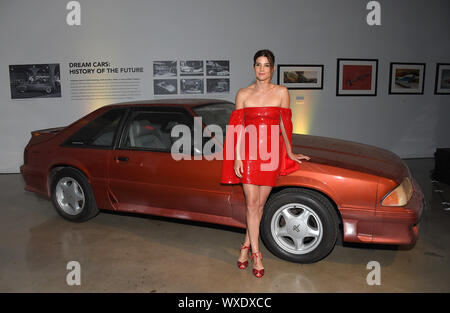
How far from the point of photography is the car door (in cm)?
338

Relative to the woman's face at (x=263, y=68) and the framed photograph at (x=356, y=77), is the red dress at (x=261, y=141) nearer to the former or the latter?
the woman's face at (x=263, y=68)

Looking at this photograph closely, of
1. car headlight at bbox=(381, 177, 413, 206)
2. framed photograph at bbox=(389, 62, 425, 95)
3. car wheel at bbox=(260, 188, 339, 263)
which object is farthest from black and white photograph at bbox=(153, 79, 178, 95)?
car headlight at bbox=(381, 177, 413, 206)

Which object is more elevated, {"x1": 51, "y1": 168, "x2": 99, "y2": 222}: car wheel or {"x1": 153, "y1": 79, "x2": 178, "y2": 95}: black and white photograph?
{"x1": 153, "y1": 79, "x2": 178, "y2": 95}: black and white photograph

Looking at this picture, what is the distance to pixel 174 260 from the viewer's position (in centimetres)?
330

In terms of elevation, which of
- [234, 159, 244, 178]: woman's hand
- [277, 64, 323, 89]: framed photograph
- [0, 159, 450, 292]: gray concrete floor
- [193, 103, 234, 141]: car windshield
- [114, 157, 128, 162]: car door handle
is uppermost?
[277, 64, 323, 89]: framed photograph

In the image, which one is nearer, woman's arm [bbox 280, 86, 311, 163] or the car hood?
woman's arm [bbox 280, 86, 311, 163]

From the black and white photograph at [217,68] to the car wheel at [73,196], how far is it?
12.2ft

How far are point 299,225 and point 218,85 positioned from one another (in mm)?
4560

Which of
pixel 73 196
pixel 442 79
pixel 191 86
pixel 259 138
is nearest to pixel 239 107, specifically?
pixel 259 138

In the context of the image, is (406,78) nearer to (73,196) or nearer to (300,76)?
(300,76)

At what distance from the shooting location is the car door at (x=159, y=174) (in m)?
3.38

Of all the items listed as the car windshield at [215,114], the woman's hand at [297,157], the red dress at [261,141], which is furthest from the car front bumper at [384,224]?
the car windshield at [215,114]

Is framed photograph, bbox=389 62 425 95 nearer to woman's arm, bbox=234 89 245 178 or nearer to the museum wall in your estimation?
the museum wall
